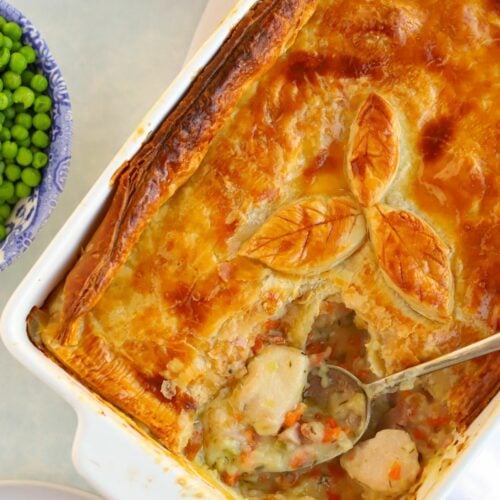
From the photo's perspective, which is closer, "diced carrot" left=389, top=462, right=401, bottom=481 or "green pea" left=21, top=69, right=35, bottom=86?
"diced carrot" left=389, top=462, right=401, bottom=481

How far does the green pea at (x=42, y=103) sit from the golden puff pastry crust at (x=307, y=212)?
0.49 meters

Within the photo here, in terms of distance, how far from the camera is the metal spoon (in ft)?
6.61

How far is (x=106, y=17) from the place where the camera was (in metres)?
2.55

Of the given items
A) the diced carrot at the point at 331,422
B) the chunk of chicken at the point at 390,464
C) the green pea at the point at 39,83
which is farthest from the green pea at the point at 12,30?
the chunk of chicken at the point at 390,464

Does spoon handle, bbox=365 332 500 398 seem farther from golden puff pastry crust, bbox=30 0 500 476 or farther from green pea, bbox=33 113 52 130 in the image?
green pea, bbox=33 113 52 130

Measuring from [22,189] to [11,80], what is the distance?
0.96ft

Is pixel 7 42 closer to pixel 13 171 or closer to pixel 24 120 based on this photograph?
pixel 24 120

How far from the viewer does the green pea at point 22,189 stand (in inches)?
91.8

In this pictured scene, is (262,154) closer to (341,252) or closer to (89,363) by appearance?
(341,252)

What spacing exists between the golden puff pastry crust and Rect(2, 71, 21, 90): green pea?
550 mm

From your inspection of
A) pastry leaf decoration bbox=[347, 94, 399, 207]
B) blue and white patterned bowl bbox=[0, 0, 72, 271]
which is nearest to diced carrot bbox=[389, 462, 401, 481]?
pastry leaf decoration bbox=[347, 94, 399, 207]

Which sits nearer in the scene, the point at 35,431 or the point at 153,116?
the point at 153,116

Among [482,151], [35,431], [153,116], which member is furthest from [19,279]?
[482,151]

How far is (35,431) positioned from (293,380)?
2.85ft
